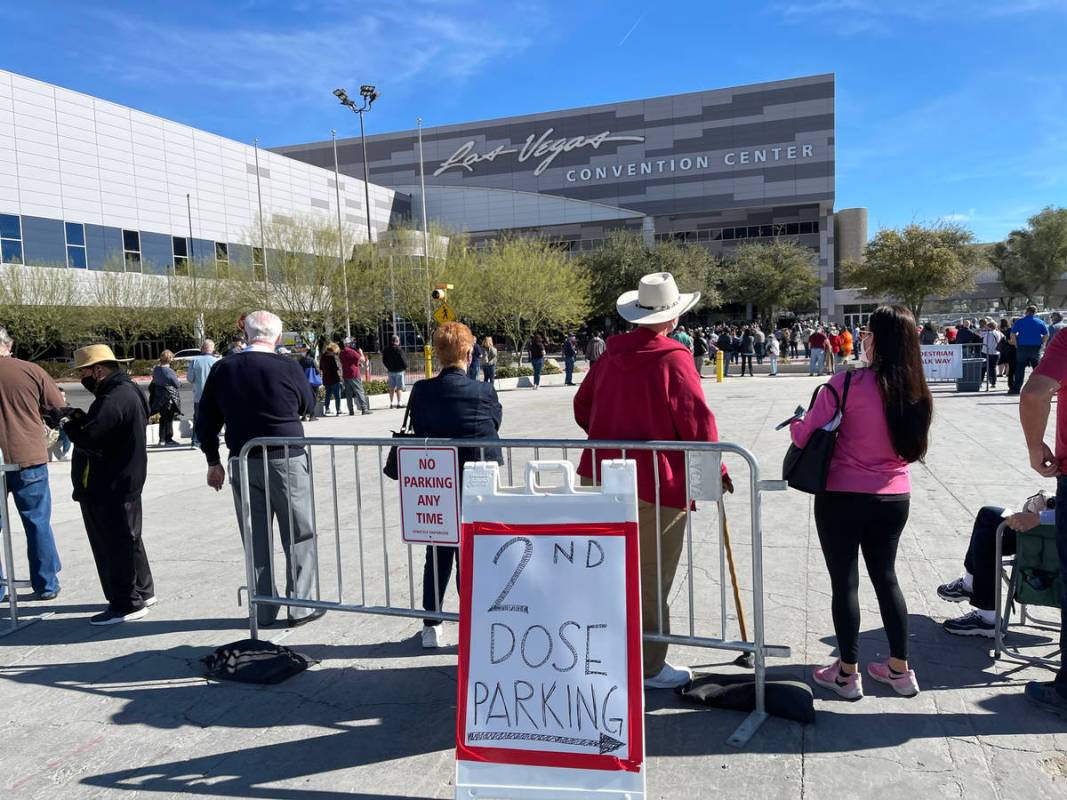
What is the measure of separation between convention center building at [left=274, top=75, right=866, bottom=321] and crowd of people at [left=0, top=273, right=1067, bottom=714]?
5882 cm

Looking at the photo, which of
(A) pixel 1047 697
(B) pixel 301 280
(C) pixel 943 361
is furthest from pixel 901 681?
(B) pixel 301 280

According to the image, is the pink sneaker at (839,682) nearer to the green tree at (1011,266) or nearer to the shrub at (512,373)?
the shrub at (512,373)

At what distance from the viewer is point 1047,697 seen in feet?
11.0

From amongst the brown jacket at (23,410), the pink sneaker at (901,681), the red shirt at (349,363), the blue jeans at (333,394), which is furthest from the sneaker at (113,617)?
the blue jeans at (333,394)

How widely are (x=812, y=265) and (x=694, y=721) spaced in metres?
61.2

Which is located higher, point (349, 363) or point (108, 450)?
point (349, 363)

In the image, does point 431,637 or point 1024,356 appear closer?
point 431,637

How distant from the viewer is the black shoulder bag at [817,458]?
3307 millimetres

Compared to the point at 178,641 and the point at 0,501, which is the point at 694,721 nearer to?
the point at 178,641

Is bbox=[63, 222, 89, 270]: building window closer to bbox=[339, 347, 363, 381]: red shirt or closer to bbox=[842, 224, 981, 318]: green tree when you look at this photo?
bbox=[339, 347, 363, 381]: red shirt

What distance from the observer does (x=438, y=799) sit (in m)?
2.86

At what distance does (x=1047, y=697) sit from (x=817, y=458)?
1479 millimetres

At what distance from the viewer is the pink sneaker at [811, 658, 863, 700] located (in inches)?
138

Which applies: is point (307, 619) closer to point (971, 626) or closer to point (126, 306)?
point (971, 626)
